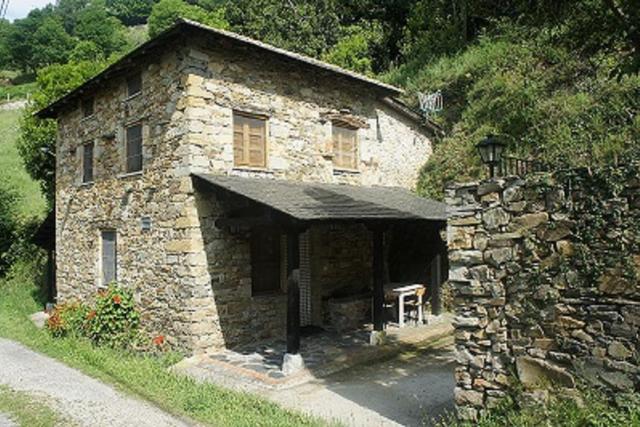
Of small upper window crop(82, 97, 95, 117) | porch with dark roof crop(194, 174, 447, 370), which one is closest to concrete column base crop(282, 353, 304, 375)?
porch with dark roof crop(194, 174, 447, 370)

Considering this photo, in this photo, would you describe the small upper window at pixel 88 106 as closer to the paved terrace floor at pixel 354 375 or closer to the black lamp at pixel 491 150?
the paved terrace floor at pixel 354 375

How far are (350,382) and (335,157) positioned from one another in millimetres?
5692

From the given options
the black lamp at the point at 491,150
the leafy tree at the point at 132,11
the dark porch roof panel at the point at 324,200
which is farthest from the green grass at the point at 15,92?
the black lamp at the point at 491,150

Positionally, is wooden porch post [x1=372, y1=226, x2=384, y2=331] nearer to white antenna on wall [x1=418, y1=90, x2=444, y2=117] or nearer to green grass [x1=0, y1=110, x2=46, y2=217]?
white antenna on wall [x1=418, y1=90, x2=444, y2=117]

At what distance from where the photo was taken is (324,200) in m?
8.91

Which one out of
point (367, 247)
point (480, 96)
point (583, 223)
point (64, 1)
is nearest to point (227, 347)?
point (367, 247)

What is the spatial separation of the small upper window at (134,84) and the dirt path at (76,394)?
566 centimetres

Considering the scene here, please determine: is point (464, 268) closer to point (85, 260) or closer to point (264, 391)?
point (264, 391)

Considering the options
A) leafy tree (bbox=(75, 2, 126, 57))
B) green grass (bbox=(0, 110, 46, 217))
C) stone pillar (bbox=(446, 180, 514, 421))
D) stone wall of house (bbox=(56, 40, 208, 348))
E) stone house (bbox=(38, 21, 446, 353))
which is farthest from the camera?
leafy tree (bbox=(75, 2, 126, 57))

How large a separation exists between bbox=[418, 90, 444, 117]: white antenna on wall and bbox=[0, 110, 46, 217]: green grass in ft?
54.3

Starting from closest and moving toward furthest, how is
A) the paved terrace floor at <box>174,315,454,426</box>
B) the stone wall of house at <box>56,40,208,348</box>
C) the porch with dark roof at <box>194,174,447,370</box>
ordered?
the paved terrace floor at <box>174,315,454,426</box>
the porch with dark roof at <box>194,174,447,370</box>
the stone wall of house at <box>56,40,208,348</box>

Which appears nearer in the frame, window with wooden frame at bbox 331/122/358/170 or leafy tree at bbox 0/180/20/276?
window with wooden frame at bbox 331/122/358/170

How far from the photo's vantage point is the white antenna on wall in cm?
1681

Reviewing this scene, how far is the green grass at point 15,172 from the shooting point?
72.9 feet
